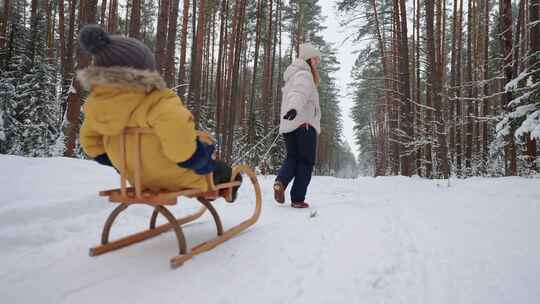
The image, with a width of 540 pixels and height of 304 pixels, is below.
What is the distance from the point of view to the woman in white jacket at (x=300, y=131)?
409 centimetres

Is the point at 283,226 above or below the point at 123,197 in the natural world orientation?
below

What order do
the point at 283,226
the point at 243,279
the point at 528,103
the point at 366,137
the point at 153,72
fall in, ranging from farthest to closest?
the point at 366,137, the point at 528,103, the point at 283,226, the point at 153,72, the point at 243,279

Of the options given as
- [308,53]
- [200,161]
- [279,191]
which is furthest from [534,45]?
[200,161]

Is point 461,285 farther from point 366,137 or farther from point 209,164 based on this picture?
point 366,137

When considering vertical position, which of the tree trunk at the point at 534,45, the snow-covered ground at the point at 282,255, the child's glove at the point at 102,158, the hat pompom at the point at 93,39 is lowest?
the snow-covered ground at the point at 282,255

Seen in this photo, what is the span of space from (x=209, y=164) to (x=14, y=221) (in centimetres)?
195

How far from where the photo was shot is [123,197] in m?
2.11

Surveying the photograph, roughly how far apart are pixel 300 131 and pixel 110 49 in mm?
2621

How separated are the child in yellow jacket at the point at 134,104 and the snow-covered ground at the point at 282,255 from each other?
2.33ft

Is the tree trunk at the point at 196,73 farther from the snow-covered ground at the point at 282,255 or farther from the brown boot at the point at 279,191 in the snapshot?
the snow-covered ground at the point at 282,255

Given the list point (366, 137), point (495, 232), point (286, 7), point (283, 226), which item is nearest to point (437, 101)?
point (495, 232)

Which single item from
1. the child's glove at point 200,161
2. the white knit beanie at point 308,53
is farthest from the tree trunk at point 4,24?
the child's glove at point 200,161

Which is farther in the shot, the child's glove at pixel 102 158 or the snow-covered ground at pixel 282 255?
the child's glove at pixel 102 158

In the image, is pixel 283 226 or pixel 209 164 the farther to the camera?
pixel 283 226
